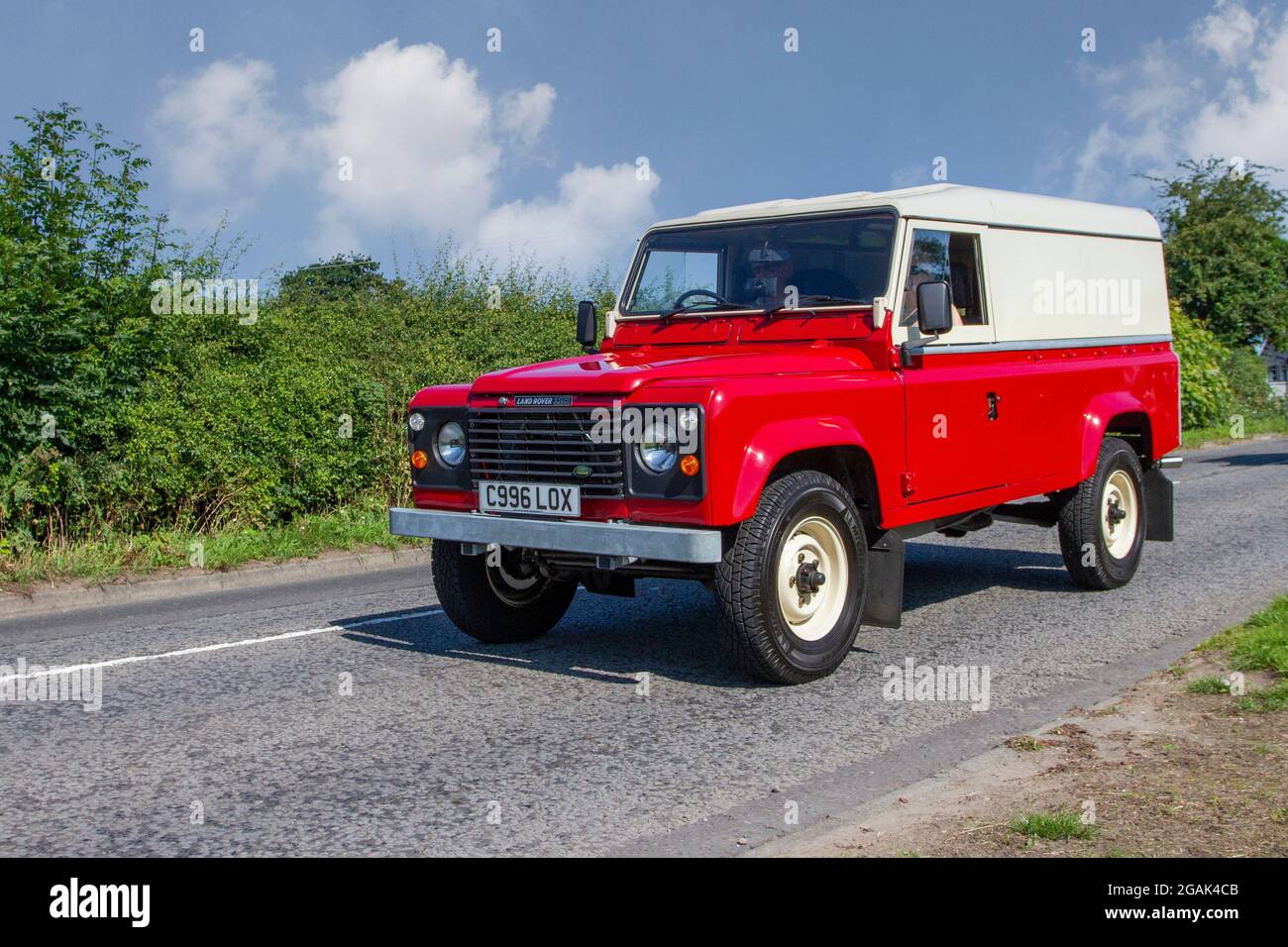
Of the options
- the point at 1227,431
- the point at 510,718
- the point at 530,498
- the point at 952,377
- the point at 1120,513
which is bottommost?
the point at 510,718

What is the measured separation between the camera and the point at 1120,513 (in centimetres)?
887

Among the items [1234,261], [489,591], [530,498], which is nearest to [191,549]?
[489,591]

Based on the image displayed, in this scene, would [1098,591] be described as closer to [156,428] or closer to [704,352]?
[704,352]

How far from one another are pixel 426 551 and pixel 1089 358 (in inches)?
252

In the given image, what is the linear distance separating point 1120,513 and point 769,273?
331cm

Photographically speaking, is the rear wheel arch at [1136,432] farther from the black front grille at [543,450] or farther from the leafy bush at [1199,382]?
the leafy bush at [1199,382]

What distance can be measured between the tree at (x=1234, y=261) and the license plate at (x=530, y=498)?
33237mm

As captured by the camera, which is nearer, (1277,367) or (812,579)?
(812,579)

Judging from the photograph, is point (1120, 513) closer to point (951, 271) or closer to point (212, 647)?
point (951, 271)

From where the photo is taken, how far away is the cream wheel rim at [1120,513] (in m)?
8.77

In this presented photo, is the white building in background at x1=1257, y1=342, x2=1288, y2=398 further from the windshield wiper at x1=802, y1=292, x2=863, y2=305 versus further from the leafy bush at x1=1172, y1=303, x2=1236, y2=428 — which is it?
the windshield wiper at x1=802, y1=292, x2=863, y2=305

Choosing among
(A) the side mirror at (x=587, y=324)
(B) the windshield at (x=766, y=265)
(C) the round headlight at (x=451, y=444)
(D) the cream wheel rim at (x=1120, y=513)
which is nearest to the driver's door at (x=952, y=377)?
(B) the windshield at (x=766, y=265)

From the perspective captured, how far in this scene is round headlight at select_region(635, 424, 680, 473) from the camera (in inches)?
228
